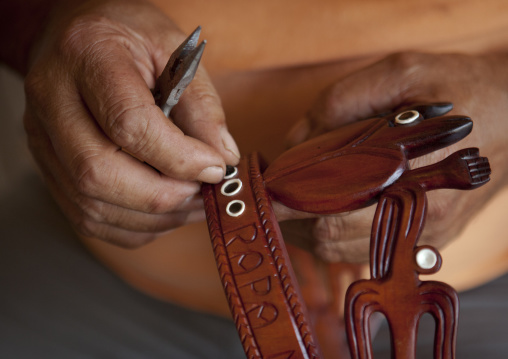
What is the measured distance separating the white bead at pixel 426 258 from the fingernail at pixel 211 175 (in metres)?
0.23

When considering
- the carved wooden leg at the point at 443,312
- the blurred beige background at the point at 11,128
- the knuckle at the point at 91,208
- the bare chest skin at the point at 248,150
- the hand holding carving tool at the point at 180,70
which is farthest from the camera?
the blurred beige background at the point at 11,128

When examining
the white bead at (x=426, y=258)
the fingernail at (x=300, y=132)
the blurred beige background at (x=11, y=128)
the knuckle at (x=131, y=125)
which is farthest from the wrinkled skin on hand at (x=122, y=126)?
the blurred beige background at (x=11, y=128)

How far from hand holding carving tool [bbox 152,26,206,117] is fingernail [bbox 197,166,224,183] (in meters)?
0.08

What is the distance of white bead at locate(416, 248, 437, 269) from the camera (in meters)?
0.40

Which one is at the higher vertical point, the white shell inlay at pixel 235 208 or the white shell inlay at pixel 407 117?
the white shell inlay at pixel 407 117

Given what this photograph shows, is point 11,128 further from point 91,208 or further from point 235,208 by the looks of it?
point 235,208

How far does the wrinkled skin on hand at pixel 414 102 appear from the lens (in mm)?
655

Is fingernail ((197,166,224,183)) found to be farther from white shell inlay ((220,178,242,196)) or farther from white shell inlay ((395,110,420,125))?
white shell inlay ((395,110,420,125))

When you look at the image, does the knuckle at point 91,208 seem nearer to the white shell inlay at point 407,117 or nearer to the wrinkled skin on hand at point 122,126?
the wrinkled skin on hand at point 122,126

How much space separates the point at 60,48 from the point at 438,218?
0.51 metres

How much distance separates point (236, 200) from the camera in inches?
20.3

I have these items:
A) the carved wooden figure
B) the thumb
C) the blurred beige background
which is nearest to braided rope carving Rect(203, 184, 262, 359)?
the carved wooden figure

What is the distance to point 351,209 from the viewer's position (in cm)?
48

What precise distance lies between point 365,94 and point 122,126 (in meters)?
0.31
